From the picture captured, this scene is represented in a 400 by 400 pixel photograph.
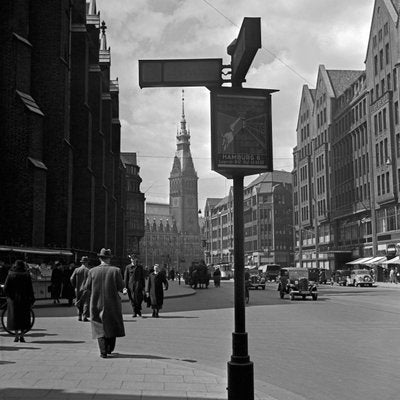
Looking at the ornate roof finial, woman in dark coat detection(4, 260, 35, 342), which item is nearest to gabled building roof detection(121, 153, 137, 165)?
the ornate roof finial

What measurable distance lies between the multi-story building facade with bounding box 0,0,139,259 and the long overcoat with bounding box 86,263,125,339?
1758 centimetres

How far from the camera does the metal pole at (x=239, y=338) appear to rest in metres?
5.71

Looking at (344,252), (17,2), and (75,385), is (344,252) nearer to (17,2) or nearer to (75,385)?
(17,2)

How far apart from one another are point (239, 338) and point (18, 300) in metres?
6.86

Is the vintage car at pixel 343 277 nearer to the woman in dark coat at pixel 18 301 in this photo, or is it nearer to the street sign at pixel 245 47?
the woman in dark coat at pixel 18 301

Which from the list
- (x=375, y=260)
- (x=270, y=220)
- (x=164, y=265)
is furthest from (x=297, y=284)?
(x=270, y=220)

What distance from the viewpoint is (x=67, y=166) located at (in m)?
30.6

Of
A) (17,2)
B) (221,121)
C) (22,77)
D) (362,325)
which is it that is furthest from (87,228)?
(221,121)

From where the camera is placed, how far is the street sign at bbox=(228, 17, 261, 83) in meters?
5.68

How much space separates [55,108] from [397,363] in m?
25.2

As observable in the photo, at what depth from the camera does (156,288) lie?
1791 cm

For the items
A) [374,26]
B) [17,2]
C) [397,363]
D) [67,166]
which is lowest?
[397,363]

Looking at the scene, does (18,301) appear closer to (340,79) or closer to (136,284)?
(136,284)

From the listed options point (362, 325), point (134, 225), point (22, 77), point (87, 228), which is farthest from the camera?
point (134, 225)
